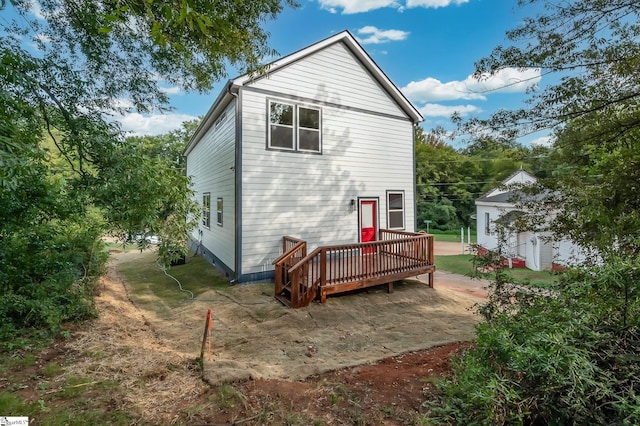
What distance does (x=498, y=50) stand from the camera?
13.7ft

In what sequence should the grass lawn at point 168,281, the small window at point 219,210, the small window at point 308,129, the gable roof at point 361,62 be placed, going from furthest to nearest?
the small window at point 219,210
the small window at point 308,129
the gable roof at point 361,62
the grass lawn at point 168,281

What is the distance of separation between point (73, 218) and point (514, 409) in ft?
20.2

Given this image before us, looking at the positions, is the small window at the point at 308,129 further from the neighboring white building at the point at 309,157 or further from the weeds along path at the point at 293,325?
the weeds along path at the point at 293,325

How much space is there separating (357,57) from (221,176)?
6.05 m

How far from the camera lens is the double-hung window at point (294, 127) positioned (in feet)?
27.9

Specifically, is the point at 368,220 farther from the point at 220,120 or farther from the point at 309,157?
the point at 220,120

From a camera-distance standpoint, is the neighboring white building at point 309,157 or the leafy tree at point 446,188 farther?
the leafy tree at point 446,188

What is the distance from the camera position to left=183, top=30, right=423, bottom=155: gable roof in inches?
313

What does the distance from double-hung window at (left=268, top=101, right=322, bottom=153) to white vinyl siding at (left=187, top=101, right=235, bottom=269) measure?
118 centimetres

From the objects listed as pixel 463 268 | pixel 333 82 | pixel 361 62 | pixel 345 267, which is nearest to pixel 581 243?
pixel 345 267

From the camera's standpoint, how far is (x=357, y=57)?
986 cm

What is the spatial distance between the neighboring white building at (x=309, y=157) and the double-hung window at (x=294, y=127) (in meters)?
0.03

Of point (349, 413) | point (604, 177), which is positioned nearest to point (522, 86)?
point (604, 177)

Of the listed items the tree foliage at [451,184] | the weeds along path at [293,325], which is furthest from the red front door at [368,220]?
the tree foliage at [451,184]
